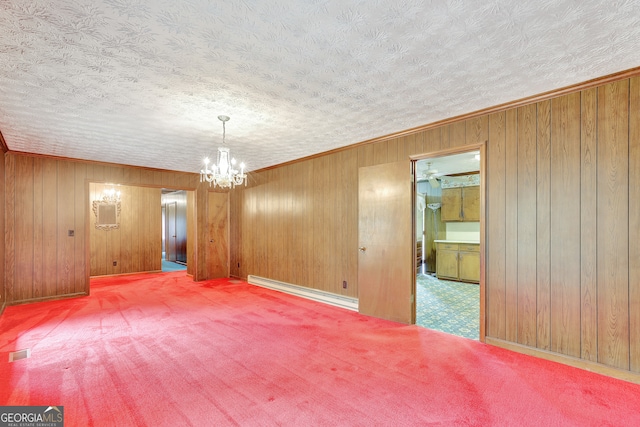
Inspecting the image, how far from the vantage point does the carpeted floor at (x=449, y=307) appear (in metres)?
3.77

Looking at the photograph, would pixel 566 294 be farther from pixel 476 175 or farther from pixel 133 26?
pixel 476 175

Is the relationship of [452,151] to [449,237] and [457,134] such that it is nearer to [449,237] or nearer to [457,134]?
[457,134]

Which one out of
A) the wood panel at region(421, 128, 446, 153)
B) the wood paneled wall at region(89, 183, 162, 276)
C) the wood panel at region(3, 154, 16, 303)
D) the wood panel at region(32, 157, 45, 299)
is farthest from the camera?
the wood paneled wall at region(89, 183, 162, 276)

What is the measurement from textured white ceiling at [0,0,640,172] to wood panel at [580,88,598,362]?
0.36m

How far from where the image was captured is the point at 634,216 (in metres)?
2.46

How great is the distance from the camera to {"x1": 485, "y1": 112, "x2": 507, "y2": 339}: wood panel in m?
3.15

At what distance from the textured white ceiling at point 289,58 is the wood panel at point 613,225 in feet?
1.35

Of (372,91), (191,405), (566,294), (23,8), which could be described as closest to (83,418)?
(191,405)

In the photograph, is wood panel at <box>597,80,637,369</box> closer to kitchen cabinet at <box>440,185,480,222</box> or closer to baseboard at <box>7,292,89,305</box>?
kitchen cabinet at <box>440,185,480,222</box>

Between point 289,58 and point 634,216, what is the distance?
3.10m

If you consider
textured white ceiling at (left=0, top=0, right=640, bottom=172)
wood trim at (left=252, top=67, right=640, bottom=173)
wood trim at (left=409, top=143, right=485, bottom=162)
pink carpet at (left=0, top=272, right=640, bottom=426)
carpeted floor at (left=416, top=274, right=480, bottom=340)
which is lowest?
carpeted floor at (left=416, top=274, right=480, bottom=340)

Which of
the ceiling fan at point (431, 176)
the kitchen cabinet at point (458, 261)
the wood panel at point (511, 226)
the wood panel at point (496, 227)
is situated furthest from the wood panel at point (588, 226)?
the kitchen cabinet at point (458, 261)

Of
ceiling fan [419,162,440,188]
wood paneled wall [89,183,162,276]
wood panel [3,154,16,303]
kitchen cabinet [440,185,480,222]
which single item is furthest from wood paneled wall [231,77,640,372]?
wood paneled wall [89,183,162,276]

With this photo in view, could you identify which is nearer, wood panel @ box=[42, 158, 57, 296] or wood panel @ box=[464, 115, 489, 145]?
wood panel @ box=[464, 115, 489, 145]
